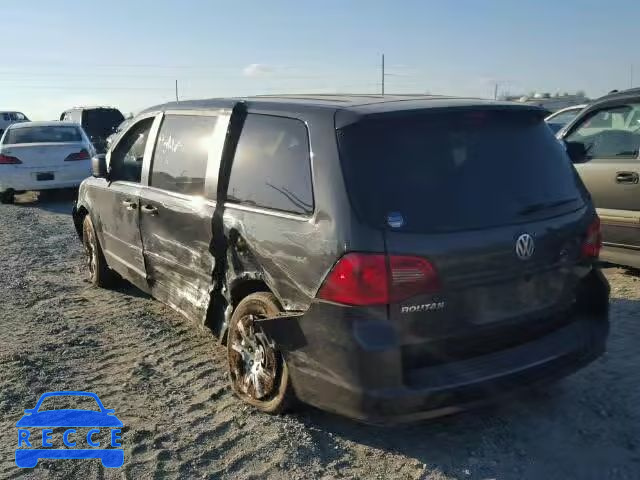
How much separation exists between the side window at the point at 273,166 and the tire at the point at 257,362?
55cm

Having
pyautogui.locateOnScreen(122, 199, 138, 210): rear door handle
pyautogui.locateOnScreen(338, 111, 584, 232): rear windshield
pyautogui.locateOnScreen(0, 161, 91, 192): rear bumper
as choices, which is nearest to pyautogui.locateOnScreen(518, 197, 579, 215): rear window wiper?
pyautogui.locateOnScreen(338, 111, 584, 232): rear windshield

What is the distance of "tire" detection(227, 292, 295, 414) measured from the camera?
3.46m

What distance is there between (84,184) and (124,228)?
1351mm

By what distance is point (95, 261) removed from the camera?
6289 millimetres

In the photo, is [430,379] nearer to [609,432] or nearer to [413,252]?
[413,252]

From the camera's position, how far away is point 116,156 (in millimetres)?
5641

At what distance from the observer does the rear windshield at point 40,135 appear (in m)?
12.8

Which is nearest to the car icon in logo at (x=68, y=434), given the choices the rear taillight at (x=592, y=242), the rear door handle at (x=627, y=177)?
the rear taillight at (x=592, y=242)

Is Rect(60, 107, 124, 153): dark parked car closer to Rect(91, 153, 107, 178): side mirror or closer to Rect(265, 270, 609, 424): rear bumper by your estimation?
Rect(91, 153, 107, 178): side mirror

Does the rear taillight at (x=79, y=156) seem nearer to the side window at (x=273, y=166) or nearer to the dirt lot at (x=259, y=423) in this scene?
the dirt lot at (x=259, y=423)

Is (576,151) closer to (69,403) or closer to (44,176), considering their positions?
(69,403)

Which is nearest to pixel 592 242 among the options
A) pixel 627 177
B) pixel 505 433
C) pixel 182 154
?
pixel 505 433

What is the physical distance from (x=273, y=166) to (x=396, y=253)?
3.33 feet

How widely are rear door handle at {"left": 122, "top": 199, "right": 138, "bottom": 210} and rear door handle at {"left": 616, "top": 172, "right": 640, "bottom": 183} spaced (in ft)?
13.6
